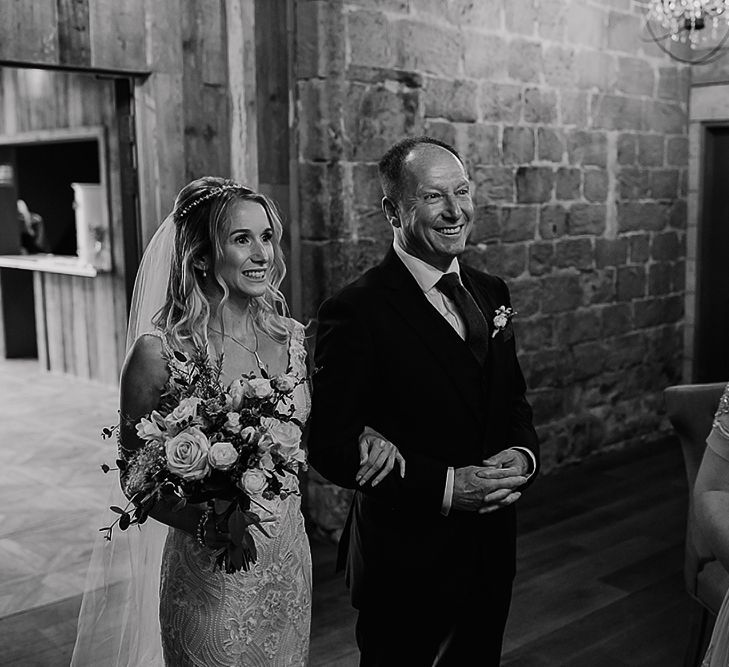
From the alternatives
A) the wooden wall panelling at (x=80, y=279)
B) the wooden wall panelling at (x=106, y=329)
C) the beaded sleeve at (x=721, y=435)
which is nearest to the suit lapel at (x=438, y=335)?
the beaded sleeve at (x=721, y=435)

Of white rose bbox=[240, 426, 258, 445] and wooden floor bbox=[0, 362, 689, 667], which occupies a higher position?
white rose bbox=[240, 426, 258, 445]

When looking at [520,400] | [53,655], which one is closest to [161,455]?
[520,400]

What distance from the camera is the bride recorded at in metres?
2.12

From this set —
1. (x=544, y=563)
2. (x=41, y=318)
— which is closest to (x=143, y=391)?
(x=544, y=563)

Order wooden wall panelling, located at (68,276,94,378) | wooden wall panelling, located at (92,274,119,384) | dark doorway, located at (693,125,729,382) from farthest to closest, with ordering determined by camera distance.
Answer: wooden wall panelling, located at (68,276,94,378)
wooden wall panelling, located at (92,274,119,384)
dark doorway, located at (693,125,729,382)

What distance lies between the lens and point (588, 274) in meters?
5.93

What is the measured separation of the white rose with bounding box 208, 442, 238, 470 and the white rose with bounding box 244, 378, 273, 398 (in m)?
0.13

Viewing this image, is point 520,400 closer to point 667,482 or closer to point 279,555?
point 279,555

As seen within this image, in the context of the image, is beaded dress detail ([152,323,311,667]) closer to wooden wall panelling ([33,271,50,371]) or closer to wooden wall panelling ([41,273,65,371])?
wooden wall panelling ([41,273,65,371])

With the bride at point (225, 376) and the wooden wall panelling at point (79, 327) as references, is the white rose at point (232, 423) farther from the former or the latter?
the wooden wall panelling at point (79, 327)

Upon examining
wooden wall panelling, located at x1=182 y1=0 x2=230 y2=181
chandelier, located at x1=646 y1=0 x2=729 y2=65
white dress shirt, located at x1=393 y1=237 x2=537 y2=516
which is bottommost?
white dress shirt, located at x1=393 y1=237 x2=537 y2=516

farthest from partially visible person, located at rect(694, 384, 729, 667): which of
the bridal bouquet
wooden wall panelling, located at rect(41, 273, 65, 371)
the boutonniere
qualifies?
wooden wall panelling, located at rect(41, 273, 65, 371)

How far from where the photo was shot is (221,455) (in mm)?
1826

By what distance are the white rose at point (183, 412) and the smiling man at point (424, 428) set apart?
1.53 ft
